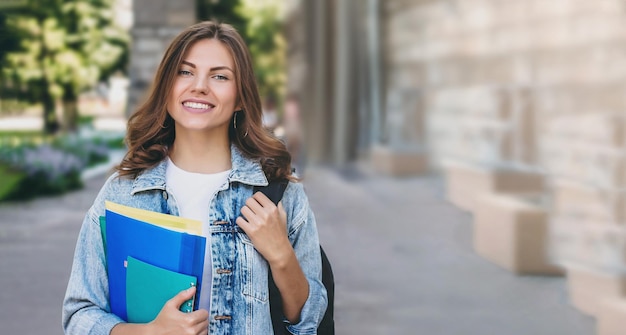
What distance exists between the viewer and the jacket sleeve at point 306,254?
1846 mm

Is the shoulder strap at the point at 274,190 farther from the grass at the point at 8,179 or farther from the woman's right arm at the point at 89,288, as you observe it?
the grass at the point at 8,179

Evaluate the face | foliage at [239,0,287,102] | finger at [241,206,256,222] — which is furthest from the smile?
foliage at [239,0,287,102]

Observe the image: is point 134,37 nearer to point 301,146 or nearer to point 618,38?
point 301,146

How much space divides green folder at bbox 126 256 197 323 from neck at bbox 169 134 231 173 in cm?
26

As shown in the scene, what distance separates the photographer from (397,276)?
585 centimetres

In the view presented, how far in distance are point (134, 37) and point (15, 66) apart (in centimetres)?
168

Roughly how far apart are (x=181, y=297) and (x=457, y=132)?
4.15 m

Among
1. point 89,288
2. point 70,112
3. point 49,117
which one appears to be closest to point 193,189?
point 89,288

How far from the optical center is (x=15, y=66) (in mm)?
12367

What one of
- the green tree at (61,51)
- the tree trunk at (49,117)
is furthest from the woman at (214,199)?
the tree trunk at (49,117)

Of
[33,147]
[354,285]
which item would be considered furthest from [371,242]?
[33,147]

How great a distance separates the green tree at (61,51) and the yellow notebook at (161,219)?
32.7 feet

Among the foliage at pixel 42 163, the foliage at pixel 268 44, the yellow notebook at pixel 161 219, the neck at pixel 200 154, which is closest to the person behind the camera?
the yellow notebook at pixel 161 219

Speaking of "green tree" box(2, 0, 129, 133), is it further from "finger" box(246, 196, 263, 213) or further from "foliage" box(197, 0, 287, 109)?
"finger" box(246, 196, 263, 213)
